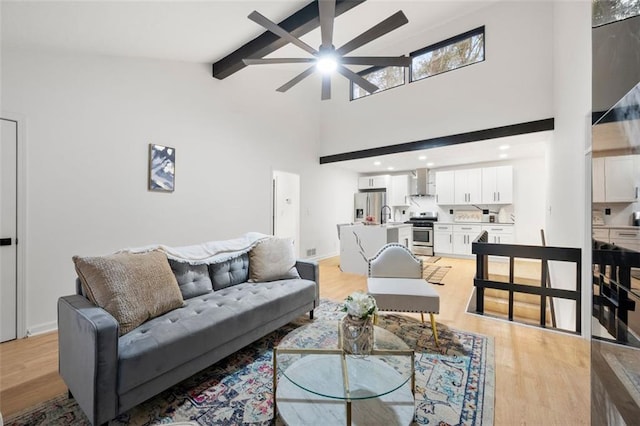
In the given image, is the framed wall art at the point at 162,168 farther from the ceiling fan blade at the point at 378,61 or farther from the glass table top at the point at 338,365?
the glass table top at the point at 338,365

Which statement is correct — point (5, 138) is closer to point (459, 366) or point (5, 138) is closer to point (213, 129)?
point (213, 129)

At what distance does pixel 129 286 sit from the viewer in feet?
5.49

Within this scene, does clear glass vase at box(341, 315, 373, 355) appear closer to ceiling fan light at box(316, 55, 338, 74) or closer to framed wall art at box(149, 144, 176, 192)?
ceiling fan light at box(316, 55, 338, 74)

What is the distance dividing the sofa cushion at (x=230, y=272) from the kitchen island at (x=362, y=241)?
2.55 metres

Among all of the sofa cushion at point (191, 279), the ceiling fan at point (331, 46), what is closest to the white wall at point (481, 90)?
the ceiling fan at point (331, 46)

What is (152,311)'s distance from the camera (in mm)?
1747

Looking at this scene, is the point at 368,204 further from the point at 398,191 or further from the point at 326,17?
the point at 326,17

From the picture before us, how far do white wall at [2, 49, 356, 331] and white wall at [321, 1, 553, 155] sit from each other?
2.34 metres

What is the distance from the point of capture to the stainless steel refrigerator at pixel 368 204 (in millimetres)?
7316

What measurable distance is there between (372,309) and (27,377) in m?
2.50

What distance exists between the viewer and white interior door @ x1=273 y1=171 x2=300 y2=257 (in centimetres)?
577

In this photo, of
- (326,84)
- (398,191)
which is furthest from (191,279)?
(398,191)

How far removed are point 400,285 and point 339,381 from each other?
1.40 meters

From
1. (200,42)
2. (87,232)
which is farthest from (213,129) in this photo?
(87,232)
